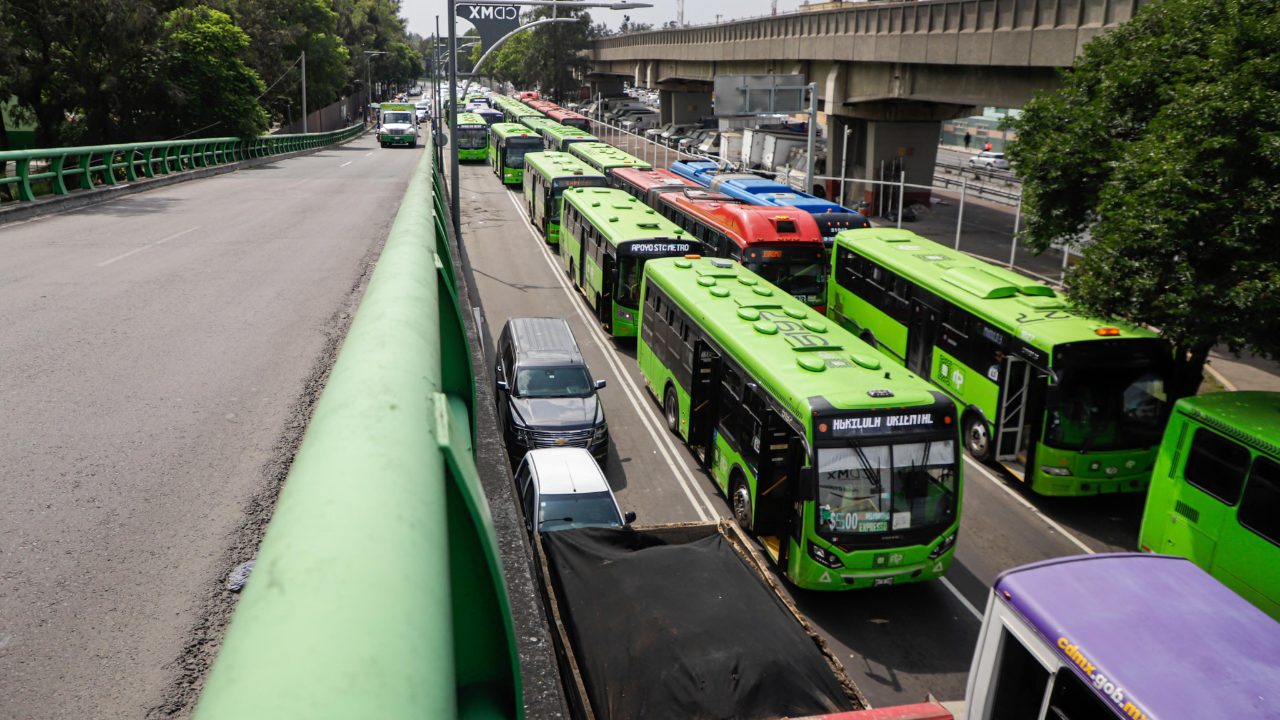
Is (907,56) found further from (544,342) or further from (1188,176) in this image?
(544,342)

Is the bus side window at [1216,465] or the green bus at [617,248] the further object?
the green bus at [617,248]

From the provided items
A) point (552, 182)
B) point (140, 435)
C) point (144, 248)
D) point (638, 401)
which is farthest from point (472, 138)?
point (140, 435)

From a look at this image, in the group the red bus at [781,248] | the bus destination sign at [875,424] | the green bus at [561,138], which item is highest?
the green bus at [561,138]

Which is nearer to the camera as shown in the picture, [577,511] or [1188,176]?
[577,511]

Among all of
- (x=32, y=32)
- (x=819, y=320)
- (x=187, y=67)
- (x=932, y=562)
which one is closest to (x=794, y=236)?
(x=819, y=320)

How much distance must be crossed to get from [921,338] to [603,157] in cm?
2428

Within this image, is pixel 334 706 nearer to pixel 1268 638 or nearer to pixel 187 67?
pixel 1268 638

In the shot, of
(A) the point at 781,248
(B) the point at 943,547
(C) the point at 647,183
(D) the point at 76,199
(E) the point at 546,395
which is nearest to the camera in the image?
(B) the point at 943,547

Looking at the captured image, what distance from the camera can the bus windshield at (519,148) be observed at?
47.1 metres

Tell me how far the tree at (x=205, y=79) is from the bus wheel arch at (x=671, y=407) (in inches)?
1178

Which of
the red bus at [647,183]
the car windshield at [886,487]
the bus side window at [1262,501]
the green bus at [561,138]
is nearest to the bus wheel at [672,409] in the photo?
the car windshield at [886,487]

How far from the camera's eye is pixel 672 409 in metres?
16.8

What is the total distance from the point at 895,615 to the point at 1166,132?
8302mm

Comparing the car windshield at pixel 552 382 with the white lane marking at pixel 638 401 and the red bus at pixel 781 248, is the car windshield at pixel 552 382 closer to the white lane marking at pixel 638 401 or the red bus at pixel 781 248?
the white lane marking at pixel 638 401
